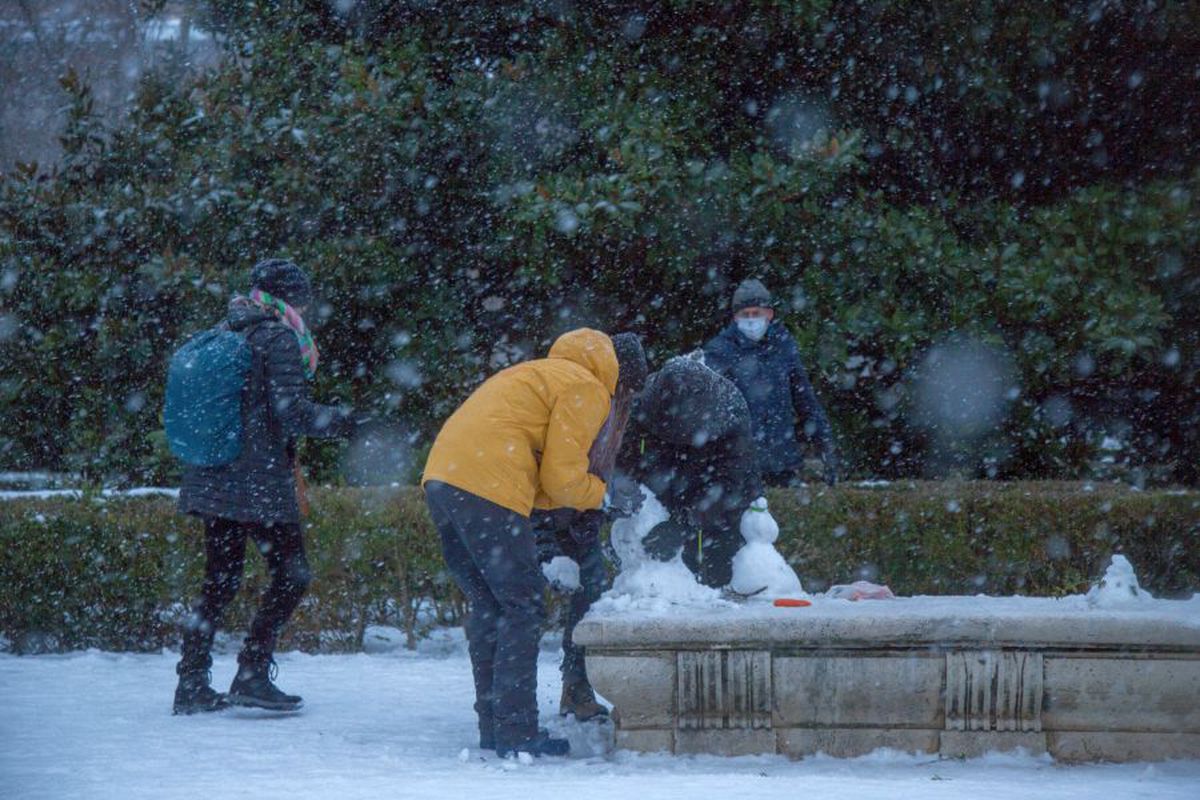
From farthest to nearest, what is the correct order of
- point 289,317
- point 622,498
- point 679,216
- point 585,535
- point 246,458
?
point 679,216
point 289,317
point 246,458
point 585,535
point 622,498

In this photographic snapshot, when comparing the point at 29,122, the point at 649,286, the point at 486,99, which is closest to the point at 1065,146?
the point at 649,286

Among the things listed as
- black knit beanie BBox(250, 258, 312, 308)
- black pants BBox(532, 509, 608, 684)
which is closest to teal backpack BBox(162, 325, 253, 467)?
black knit beanie BBox(250, 258, 312, 308)

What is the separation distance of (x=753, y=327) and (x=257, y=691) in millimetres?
3037

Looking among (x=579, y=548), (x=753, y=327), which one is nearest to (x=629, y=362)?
(x=579, y=548)

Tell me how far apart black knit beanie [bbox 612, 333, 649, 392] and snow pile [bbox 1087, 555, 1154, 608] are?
182cm

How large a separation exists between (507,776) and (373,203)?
587cm

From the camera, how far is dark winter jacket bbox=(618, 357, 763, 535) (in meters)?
4.99

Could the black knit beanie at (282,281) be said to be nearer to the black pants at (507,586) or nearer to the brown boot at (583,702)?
the black pants at (507,586)

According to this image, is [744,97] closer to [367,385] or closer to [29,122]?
[367,385]

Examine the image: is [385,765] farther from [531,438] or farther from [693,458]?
[693,458]

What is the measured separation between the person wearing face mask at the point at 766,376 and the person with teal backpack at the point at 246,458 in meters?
2.35

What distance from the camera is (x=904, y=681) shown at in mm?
4418

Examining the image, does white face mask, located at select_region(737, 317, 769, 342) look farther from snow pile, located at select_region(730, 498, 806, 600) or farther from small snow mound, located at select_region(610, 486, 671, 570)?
small snow mound, located at select_region(610, 486, 671, 570)

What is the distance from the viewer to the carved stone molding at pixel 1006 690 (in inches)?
173
